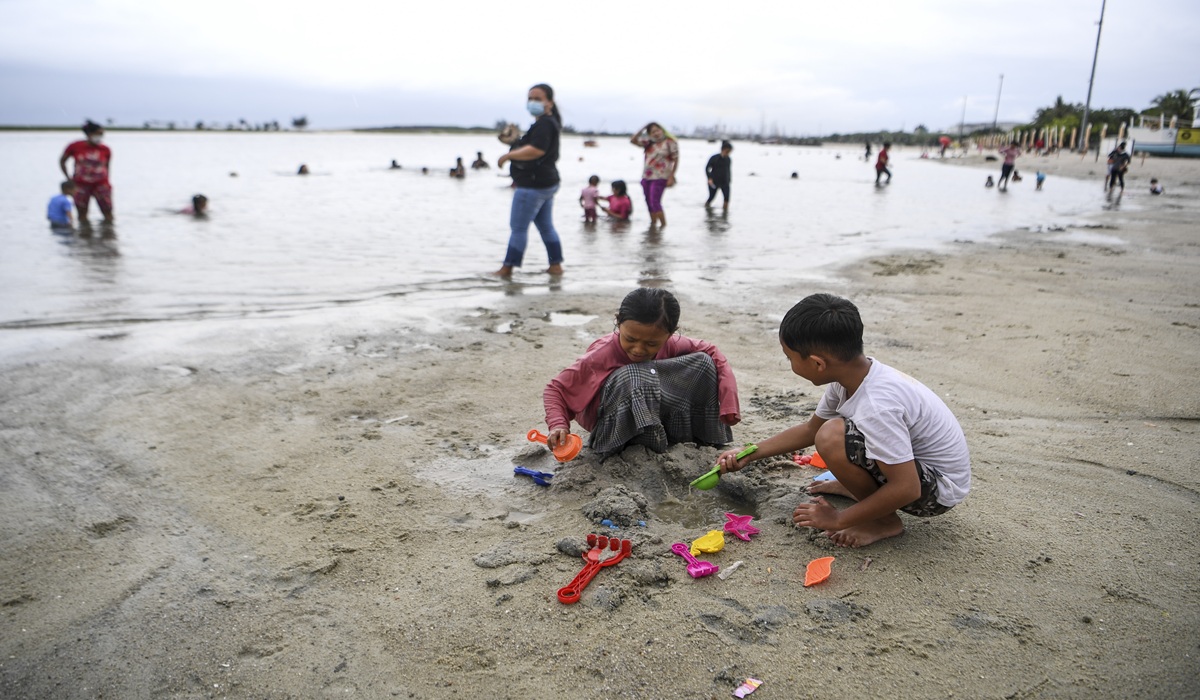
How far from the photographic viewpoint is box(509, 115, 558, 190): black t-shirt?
6863mm

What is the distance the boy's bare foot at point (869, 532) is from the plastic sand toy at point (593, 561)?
28.5 inches

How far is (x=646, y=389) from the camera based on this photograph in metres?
2.89

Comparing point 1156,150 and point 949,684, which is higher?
point 1156,150

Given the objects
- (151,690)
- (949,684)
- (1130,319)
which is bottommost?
(151,690)

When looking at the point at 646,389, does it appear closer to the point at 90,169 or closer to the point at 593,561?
the point at 593,561

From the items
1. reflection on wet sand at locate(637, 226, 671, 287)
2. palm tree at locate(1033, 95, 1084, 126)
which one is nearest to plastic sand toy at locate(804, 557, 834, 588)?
reflection on wet sand at locate(637, 226, 671, 287)

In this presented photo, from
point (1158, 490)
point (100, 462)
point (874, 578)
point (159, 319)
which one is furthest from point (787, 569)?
point (159, 319)

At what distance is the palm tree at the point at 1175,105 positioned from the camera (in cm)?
4249

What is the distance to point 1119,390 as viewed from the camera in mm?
3789

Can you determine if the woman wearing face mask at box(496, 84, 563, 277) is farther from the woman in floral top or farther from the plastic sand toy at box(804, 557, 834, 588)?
the plastic sand toy at box(804, 557, 834, 588)

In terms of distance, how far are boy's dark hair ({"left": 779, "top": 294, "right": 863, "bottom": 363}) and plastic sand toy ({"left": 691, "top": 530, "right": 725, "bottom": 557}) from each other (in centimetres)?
70

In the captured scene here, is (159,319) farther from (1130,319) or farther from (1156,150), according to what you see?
(1156,150)

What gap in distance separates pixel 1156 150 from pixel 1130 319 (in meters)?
39.7

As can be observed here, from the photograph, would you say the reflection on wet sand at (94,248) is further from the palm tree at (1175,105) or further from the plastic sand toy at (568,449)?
the palm tree at (1175,105)
